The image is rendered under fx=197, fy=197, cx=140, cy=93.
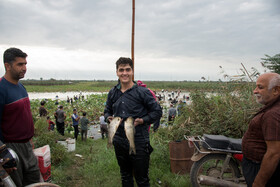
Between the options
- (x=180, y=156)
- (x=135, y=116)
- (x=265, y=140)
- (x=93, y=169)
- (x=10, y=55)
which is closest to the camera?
(x=265, y=140)

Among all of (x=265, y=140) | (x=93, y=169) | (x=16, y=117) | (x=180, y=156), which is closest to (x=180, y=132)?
(x=180, y=156)

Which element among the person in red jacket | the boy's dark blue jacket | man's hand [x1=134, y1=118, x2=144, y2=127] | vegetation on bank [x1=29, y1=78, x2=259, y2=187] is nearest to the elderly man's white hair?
the boy's dark blue jacket

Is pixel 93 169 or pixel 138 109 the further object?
pixel 93 169

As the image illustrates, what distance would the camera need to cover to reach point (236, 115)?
162 inches

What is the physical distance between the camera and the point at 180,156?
3.97m

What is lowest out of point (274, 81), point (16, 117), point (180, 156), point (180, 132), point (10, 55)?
point (180, 156)

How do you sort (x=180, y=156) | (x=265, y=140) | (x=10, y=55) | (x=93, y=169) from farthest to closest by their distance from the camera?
1. (x=93, y=169)
2. (x=180, y=156)
3. (x=10, y=55)
4. (x=265, y=140)

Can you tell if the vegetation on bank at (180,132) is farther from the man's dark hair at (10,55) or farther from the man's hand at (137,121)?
the man's dark hair at (10,55)

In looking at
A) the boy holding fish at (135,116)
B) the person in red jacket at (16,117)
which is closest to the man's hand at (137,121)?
the boy holding fish at (135,116)

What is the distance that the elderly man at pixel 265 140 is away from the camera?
166cm

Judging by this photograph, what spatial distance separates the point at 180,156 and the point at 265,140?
7.98 feet

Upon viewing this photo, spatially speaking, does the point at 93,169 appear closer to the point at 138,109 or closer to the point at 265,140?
the point at 138,109

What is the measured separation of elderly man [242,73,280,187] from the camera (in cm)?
166

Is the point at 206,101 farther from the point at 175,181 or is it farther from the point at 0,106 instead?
the point at 0,106
